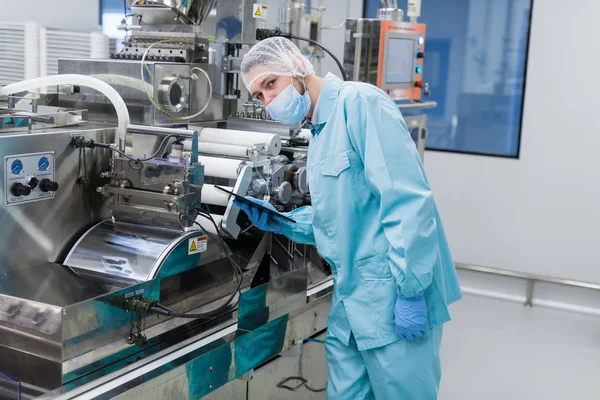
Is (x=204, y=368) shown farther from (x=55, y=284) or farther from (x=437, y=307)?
(x=437, y=307)

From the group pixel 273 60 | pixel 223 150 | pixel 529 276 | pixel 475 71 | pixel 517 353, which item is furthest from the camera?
pixel 475 71

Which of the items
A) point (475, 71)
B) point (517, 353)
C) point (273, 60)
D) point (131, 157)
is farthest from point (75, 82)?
point (475, 71)

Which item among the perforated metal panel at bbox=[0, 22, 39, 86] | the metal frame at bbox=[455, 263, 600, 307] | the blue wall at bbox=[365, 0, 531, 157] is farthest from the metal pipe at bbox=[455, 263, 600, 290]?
the perforated metal panel at bbox=[0, 22, 39, 86]

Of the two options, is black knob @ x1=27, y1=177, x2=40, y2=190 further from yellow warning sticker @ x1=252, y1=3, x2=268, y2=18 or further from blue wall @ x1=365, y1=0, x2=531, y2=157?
blue wall @ x1=365, y1=0, x2=531, y2=157

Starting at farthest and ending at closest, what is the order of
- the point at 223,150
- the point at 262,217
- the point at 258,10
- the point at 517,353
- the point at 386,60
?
the point at 517,353, the point at 386,60, the point at 258,10, the point at 223,150, the point at 262,217

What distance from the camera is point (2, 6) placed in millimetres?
4621

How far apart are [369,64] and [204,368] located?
76.5 inches

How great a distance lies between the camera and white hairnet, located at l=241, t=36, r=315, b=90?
165 centimetres

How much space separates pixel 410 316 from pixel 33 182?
2.99 ft

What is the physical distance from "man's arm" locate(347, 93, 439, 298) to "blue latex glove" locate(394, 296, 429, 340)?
0.7 inches

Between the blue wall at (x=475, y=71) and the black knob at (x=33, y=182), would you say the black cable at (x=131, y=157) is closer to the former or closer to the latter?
the black knob at (x=33, y=182)

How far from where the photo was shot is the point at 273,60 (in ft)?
5.39

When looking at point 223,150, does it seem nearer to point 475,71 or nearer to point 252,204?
point 252,204

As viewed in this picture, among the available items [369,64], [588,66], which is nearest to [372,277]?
[369,64]
